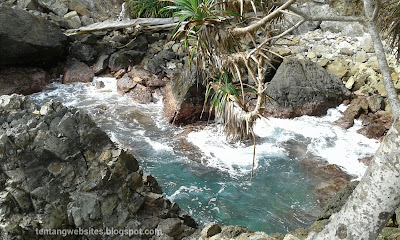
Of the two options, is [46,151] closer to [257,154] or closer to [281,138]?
[257,154]

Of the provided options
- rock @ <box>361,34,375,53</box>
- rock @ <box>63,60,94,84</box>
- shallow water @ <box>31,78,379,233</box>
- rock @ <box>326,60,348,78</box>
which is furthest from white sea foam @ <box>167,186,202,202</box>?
rock @ <box>361,34,375,53</box>

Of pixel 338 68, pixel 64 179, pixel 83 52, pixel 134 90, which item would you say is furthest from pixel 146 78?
pixel 64 179

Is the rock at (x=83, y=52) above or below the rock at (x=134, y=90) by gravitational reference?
above

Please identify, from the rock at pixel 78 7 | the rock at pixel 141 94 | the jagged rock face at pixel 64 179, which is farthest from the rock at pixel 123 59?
the jagged rock face at pixel 64 179

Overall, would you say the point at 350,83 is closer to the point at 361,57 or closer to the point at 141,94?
the point at 361,57

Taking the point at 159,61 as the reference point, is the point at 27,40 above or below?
above

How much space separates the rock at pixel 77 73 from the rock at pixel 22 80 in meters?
0.65

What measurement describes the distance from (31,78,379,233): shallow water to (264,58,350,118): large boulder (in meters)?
0.25

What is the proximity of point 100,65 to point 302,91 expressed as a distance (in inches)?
264

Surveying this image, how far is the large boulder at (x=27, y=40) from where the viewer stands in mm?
9109

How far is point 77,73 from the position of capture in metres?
10.5

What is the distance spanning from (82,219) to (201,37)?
7.26 feet

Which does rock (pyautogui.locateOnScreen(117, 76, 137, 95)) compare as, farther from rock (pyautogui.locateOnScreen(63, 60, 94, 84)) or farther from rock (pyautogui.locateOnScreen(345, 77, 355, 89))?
rock (pyautogui.locateOnScreen(345, 77, 355, 89))

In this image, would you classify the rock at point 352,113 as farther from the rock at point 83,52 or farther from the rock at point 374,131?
the rock at point 83,52
